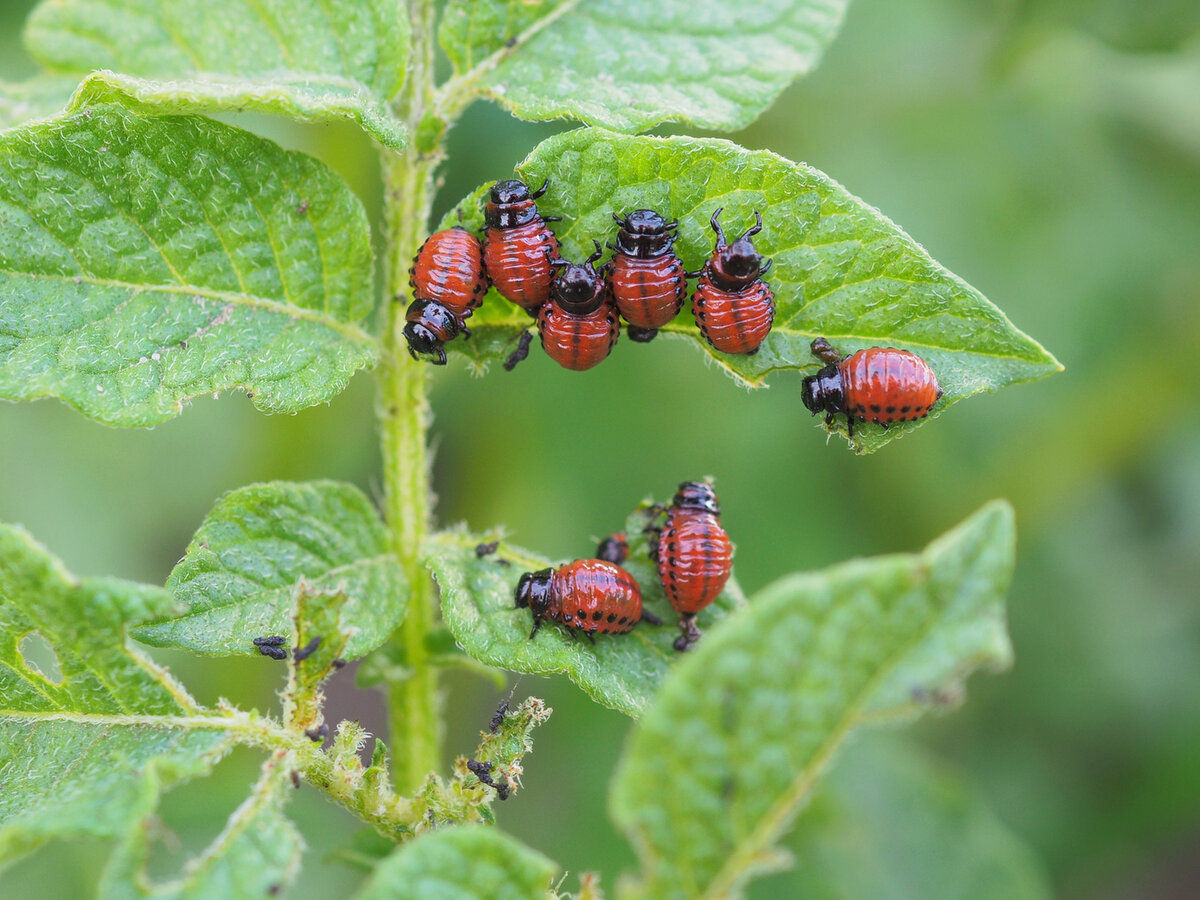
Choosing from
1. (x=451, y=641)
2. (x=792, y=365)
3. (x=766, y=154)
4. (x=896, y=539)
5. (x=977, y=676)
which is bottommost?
(x=977, y=676)

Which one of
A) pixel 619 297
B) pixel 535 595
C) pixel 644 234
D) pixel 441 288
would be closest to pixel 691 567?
pixel 535 595

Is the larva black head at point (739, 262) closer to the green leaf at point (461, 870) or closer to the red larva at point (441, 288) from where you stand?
the red larva at point (441, 288)

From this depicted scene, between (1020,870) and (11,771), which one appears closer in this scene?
(11,771)

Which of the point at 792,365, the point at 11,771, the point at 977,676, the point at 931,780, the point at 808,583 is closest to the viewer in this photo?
the point at 808,583

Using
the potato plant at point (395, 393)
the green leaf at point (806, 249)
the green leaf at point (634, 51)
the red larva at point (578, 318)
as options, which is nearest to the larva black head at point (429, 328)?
the potato plant at point (395, 393)

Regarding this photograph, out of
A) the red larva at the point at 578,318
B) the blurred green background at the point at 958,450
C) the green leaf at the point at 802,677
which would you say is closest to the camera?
the green leaf at the point at 802,677

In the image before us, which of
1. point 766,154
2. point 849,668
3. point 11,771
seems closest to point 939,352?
point 766,154

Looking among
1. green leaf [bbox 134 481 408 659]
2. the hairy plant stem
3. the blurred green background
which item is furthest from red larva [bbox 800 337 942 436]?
the blurred green background

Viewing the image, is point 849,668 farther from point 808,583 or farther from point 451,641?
point 451,641
